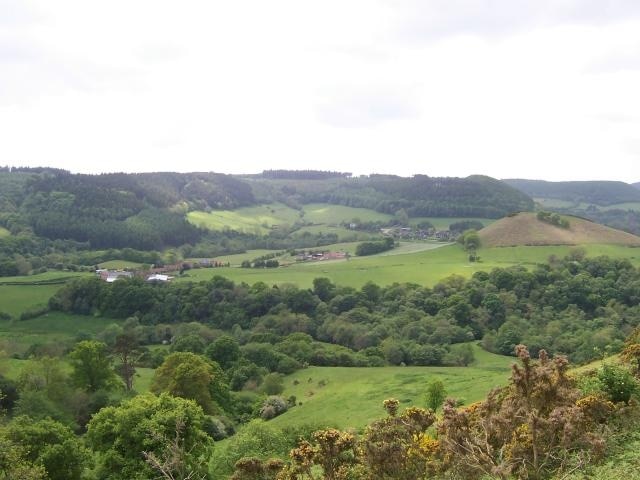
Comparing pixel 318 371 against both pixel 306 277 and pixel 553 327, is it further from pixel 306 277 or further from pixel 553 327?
pixel 306 277

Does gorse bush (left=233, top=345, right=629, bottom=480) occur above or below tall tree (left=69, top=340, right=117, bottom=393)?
above

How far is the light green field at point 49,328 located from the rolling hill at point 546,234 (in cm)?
9282

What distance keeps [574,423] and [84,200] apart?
665ft

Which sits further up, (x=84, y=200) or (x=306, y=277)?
(x=84, y=200)

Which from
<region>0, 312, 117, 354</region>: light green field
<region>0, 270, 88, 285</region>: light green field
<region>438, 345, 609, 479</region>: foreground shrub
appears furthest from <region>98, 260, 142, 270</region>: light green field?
<region>438, 345, 609, 479</region>: foreground shrub

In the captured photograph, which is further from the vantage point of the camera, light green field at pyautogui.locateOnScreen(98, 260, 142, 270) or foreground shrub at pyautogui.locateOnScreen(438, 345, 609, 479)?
light green field at pyautogui.locateOnScreen(98, 260, 142, 270)

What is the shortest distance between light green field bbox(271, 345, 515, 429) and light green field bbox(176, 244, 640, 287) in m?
46.8

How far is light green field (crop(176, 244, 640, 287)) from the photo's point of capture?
118244 mm

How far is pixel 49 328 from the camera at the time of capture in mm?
98312

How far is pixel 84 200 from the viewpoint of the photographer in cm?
19788

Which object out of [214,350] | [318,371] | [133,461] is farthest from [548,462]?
[214,350]

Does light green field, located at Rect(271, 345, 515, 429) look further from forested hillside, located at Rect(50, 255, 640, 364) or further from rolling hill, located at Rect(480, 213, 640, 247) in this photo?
rolling hill, located at Rect(480, 213, 640, 247)

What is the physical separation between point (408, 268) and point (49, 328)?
73.0 m

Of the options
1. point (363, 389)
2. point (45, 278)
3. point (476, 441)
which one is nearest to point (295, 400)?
point (363, 389)
